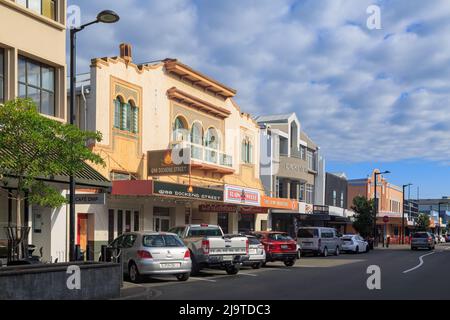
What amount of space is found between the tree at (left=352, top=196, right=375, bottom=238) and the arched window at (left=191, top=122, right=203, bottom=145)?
87.2ft

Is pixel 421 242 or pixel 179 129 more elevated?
pixel 179 129

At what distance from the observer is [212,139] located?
34594mm

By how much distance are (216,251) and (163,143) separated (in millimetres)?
11330

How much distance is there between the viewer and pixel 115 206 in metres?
26.2

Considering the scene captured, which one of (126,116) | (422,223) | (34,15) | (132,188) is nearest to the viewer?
(34,15)

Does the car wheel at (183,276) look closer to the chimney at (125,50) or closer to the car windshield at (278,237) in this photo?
the car windshield at (278,237)

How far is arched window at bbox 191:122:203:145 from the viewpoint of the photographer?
32.3m

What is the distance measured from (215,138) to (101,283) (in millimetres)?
22649

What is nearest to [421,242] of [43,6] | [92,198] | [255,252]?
[255,252]

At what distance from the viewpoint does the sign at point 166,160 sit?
1064 inches

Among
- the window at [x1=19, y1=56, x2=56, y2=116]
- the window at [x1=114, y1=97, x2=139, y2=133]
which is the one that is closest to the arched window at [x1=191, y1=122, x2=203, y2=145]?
the window at [x1=114, y1=97, x2=139, y2=133]

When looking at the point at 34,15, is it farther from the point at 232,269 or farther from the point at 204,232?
the point at 232,269

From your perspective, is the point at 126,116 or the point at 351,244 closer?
the point at 126,116

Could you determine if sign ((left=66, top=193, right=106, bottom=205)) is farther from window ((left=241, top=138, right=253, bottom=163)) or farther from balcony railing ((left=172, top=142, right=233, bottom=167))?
window ((left=241, top=138, right=253, bottom=163))
